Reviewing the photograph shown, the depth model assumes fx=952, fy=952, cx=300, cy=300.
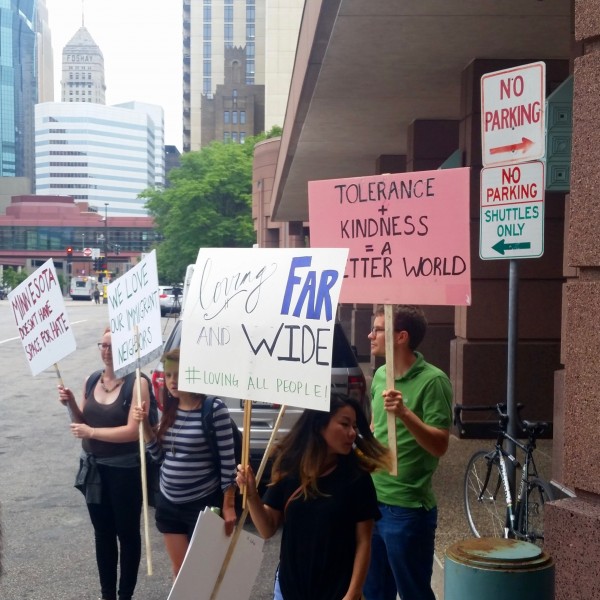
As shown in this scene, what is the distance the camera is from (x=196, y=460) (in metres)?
5.14

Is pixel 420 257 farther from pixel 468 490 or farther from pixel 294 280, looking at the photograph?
pixel 468 490

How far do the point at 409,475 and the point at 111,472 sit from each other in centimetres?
205

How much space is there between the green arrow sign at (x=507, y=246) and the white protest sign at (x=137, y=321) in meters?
1.96

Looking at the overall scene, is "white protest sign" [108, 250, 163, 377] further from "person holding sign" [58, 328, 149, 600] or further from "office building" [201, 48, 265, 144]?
"office building" [201, 48, 265, 144]

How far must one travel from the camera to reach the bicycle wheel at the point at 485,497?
694 centimetres

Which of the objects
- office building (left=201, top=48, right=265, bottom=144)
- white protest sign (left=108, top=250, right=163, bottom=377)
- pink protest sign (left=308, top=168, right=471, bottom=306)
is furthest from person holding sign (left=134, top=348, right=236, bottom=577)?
office building (left=201, top=48, right=265, bottom=144)

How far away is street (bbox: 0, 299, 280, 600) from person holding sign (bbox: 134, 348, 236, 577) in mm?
887

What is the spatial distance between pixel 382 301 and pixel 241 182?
58712 mm

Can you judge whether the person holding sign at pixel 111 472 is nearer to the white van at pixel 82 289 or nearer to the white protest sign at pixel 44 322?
the white protest sign at pixel 44 322

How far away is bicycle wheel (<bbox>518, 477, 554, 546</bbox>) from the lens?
598cm

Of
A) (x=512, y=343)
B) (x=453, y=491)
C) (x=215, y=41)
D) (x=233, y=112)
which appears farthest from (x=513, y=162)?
(x=215, y=41)

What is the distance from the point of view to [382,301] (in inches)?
171

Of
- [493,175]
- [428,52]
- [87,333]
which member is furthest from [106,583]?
[87,333]

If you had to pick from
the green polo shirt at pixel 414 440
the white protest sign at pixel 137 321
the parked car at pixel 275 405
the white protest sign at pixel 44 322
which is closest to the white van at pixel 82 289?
the parked car at pixel 275 405
